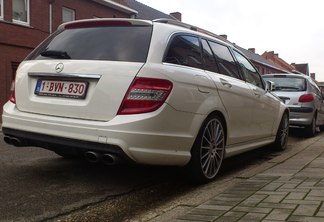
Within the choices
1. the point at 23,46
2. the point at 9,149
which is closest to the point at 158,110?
the point at 9,149

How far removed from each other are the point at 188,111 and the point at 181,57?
621 millimetres

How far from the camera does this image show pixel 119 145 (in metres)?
4.00

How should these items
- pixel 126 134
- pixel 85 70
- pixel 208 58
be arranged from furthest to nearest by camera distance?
pixel 208 58, pixel 85 70, pixel 126 134

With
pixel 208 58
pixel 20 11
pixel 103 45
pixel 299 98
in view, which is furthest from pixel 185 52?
pixel 20 11

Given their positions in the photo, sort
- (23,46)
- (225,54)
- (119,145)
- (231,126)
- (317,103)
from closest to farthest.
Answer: (119,145)
(231,126)
(225,54)
(317,103)
(23,46)

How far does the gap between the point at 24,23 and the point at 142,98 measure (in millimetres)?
16873

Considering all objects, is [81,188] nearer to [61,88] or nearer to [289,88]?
[61,88]

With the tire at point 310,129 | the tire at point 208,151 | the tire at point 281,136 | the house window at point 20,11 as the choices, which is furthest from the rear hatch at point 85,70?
the house window at point 20,11

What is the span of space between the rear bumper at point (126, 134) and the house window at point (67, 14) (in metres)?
18.1

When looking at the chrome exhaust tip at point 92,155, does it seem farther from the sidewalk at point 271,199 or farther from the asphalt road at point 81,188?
the sidewalk at point 271,199

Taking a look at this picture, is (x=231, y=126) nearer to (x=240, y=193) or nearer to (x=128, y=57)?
(x=240, y=193)

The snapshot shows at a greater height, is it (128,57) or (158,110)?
(128,57)

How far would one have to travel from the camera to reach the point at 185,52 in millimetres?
4801

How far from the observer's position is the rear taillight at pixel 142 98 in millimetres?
4062
